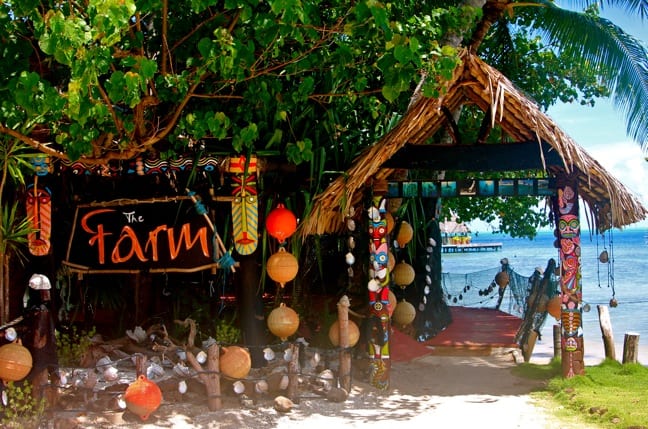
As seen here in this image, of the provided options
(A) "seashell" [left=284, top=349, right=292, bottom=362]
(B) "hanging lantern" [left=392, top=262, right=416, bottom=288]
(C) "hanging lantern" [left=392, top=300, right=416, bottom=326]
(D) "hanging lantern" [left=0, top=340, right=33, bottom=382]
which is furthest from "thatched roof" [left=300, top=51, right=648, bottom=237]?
(D) "hanging lantern" [left=0, top=340, right=33, bottom=382]

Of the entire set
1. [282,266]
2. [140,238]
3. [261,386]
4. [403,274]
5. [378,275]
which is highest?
[140,238]

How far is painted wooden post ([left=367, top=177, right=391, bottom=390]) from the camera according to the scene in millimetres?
7465

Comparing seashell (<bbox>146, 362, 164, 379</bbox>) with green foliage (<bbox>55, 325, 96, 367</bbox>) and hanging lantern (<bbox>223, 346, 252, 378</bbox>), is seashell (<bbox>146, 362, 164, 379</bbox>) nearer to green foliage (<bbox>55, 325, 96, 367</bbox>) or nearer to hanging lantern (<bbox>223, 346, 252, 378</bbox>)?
hanging lantern (<bbox>223, 346, 252, 378</bbox>)

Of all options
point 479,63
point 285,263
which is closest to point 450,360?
point 285,263

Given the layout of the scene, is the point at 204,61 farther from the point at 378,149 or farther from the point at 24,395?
the point at 24,395

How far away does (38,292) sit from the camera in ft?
19.4

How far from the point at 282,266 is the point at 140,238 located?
1451 mm

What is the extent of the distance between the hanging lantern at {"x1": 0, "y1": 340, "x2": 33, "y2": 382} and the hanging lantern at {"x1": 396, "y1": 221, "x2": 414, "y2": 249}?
4841mm

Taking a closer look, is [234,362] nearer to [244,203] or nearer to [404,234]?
[244,203]

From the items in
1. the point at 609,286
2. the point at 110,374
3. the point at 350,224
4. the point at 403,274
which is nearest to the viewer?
the point at 110,374

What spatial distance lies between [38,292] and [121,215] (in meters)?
1.69

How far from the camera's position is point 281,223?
7.16 m

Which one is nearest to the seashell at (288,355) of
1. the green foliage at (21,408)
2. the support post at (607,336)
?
the green foliage at (21,408)

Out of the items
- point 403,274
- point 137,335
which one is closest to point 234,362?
point 137,335
